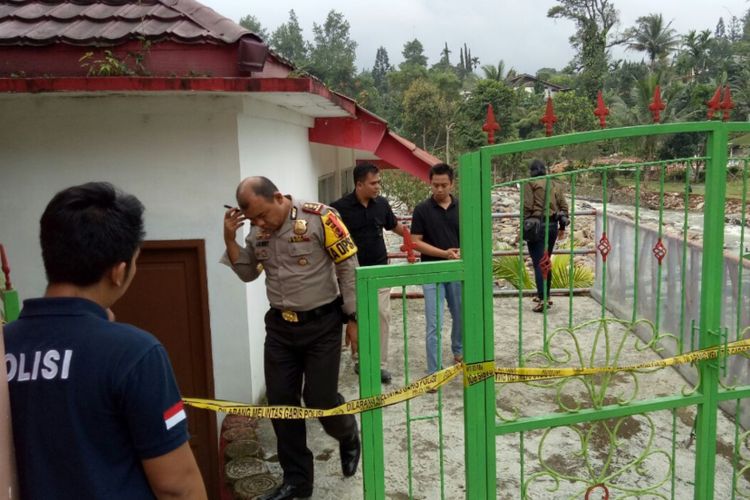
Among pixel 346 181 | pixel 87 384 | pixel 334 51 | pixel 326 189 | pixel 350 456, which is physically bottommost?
pixel 350 456

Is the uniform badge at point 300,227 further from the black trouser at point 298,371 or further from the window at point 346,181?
the window at point 346,181

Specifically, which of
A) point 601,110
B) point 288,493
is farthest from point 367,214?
point 601,110

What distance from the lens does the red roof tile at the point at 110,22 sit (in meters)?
3.70

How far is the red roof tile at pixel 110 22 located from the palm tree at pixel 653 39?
1967 inches

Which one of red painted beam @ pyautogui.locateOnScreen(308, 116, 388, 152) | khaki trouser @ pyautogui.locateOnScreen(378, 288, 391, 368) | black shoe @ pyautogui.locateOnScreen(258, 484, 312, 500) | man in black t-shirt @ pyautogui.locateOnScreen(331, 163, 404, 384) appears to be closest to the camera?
black shoe @ pyautogui.locateOnScreen(258, 484, 312, 500)

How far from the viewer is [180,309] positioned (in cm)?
432

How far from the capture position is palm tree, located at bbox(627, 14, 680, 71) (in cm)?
4678

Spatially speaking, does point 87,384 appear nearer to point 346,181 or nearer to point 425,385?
point 425,385

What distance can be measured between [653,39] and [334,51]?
142 feet

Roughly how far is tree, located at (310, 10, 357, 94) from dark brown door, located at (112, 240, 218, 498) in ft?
206

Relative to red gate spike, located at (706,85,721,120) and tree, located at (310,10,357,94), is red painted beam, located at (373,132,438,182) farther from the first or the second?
tree, located at (310,10,357,94)

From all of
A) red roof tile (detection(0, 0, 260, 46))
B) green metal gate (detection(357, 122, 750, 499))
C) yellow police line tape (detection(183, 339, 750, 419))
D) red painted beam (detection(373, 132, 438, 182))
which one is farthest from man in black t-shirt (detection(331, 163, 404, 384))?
yellow police line tape (detection(183, 339, 750, 419))

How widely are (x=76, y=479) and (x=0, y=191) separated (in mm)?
3380

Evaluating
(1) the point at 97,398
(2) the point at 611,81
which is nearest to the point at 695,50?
(2) the point at 611,81
